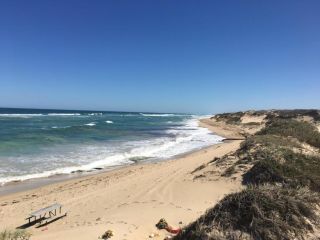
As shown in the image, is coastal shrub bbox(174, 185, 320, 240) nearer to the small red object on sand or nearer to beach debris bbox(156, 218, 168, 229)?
the small red object on sand

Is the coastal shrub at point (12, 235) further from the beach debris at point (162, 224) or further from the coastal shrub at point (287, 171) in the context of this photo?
the coastal shrub at point (287, 171)

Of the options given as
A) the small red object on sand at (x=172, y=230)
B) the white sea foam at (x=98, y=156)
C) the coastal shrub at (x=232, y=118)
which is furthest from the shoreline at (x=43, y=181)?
the coastal shrub at (x=232, y=118)

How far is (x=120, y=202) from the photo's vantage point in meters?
10.9

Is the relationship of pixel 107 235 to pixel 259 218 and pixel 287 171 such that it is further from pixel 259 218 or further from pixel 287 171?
pixel 287 171

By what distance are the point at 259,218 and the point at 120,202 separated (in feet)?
21.3

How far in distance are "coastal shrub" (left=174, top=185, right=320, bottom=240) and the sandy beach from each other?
2152 millimetres

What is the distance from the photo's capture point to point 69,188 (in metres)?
13.9

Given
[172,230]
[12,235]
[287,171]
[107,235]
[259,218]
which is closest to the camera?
[259,218]

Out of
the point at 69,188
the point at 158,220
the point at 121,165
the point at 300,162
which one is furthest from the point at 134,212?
the point at 121,165

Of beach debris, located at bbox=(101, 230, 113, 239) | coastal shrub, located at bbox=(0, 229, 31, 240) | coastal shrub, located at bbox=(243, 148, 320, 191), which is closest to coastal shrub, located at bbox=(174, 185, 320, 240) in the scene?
beach debris, located at bbox=(101, 230, 113, 239)

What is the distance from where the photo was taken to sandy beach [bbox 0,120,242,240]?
8.11 meters

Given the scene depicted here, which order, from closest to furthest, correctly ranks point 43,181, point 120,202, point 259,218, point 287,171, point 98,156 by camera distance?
point 259,218
point 287,171
point 120,202
point 43,181
point 98,156

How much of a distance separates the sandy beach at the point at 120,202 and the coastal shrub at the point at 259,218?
7.06ft

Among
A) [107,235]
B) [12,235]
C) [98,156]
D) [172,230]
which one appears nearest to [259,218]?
[172,230]
